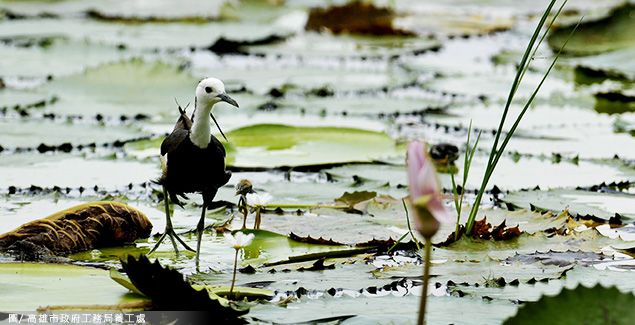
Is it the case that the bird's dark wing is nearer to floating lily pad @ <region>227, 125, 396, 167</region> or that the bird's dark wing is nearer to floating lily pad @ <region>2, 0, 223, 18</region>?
floating lily pad @ <region>227, 125, 396, 167</region>

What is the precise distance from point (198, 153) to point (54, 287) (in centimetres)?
37

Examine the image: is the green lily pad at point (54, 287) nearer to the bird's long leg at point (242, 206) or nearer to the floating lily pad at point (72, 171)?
the bird's long leg at point (242, 206)

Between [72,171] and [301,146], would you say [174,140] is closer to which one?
[72,171]

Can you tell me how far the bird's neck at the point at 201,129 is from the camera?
1.62 m

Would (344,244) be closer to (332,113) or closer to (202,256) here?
(202,256)

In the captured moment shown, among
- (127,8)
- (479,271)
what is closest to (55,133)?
(479,271)

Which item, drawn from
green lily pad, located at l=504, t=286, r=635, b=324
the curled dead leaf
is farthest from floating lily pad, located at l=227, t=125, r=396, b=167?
green lily pad, located at l=504, t=286, r=635, b=324

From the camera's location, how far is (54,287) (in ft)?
4.81

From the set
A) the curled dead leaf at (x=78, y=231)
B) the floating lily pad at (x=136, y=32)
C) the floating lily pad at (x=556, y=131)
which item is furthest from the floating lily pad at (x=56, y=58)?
the curled dead leaf at (x=78, y=231)

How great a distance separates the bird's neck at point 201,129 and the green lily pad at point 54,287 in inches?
11.7

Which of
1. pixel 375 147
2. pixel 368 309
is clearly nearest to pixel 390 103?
pixel 375 147

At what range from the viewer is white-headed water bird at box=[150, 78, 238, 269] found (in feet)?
5.30

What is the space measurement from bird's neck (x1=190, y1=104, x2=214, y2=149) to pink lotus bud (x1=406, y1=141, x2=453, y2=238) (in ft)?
2.59

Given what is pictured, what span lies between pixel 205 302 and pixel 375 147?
154 cm
